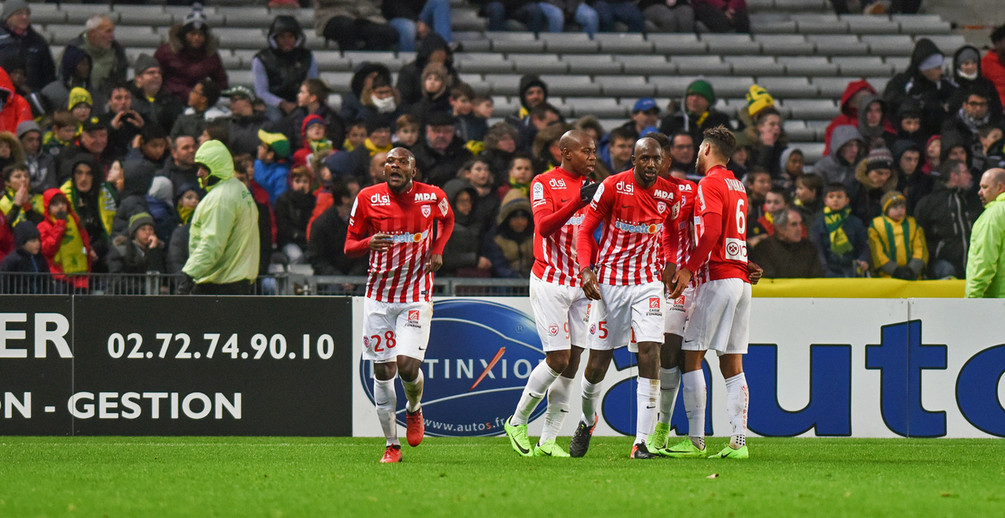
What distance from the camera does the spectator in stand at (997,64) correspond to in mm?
19453

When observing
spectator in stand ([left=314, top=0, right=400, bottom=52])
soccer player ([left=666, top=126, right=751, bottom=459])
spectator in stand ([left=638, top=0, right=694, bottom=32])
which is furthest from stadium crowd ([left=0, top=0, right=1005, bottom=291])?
spectator in stand ([left=638, top=0, right=694, bottom=32])

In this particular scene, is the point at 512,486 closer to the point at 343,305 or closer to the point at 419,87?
the point at 343,305

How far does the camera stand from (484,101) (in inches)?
648

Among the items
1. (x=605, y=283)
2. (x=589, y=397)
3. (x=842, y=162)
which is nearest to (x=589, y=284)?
(x=605, y=283)

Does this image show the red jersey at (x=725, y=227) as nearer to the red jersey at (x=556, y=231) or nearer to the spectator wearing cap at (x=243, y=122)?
the red jersey at (x=556, y=231)

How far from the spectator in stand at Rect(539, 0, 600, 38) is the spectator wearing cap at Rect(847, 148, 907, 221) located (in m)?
7.18

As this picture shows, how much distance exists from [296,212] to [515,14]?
8.78 metres

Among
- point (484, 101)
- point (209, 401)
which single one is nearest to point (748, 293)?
point (209, 401)

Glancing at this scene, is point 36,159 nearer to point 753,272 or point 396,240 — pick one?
point 396,240

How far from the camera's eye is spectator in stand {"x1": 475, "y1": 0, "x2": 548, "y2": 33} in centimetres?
2180

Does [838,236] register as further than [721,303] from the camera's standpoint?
Yes

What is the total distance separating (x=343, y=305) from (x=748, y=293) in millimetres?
3728

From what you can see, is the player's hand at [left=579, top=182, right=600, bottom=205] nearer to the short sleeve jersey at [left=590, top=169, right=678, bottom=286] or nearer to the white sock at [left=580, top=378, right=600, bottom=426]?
the short sleeve jersey at [left=590, top=169, right=678, bottom=286]

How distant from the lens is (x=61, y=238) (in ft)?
41.3
